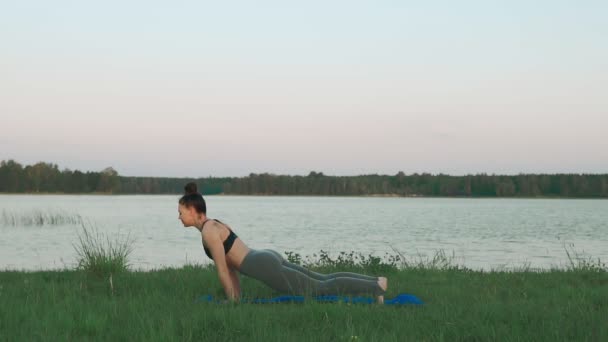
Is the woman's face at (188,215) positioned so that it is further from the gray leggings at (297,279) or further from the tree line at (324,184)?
the tree line at (324,184)

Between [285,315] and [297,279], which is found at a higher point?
[297,279]

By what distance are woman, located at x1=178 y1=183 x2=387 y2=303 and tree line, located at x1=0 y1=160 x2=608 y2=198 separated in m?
145

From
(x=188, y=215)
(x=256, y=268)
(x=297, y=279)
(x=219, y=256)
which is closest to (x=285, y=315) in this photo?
(x=297, y=279)

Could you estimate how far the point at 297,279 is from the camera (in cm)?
796

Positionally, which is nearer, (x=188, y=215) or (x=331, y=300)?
(x=331, y=300)

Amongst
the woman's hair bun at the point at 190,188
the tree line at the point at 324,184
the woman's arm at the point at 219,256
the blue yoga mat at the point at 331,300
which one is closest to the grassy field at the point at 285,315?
the blue yoga mat at the point at 331,300

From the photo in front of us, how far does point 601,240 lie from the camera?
32344 mm

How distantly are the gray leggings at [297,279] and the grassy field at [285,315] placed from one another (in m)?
0.51

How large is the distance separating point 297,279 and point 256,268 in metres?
0.56

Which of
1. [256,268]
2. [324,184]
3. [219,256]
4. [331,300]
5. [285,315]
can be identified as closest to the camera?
→ [285,315]

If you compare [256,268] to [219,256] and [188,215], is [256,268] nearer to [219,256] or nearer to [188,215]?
[219,256]

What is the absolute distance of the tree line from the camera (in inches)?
5571

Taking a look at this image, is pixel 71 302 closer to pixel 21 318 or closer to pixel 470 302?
pixel 21 318

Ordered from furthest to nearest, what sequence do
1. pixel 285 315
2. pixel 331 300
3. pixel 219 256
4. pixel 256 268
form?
pixel 256 268 → pixel 219 256 → pixel 331 300 → pixel 285 315
